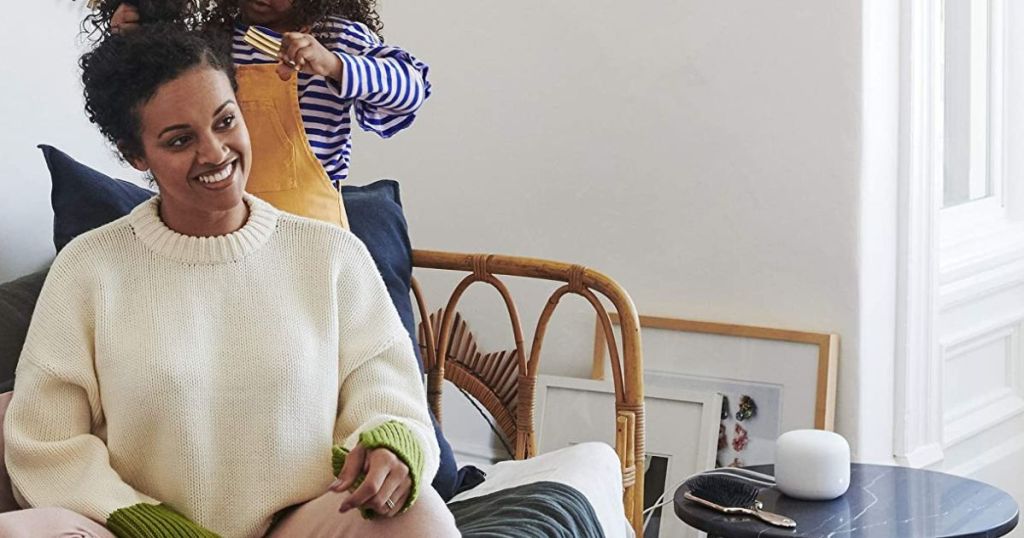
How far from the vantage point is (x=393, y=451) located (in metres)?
1.41

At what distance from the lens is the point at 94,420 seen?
1.52m

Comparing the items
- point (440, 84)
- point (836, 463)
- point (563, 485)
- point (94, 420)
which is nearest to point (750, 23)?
point (440, 84)

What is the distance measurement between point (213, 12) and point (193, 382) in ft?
2.17

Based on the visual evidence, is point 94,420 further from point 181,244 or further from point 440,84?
point 440,84

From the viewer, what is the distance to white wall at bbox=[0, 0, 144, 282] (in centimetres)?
204

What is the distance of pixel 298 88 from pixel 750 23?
3.14ft

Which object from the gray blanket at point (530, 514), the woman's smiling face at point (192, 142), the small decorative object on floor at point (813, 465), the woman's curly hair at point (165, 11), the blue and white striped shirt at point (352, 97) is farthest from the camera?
the small decorative object on floor at point (813, 465)

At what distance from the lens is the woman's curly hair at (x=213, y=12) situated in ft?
5.87

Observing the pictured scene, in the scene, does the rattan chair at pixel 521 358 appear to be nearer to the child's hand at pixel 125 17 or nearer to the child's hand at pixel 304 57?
the child's hand at pixel 304 57

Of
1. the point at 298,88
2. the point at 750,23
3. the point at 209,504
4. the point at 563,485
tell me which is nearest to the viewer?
the point at 209,504

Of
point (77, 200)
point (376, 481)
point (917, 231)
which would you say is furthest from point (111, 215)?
point (917, 231)

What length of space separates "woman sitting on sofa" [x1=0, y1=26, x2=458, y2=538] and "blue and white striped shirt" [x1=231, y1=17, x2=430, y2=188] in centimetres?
33

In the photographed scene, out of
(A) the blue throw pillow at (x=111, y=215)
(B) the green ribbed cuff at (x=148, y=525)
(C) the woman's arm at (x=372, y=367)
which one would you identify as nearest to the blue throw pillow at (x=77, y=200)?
(A) the blue throw pillow at (x=111, y=215)

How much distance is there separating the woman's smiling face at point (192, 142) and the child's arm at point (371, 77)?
27 cm
